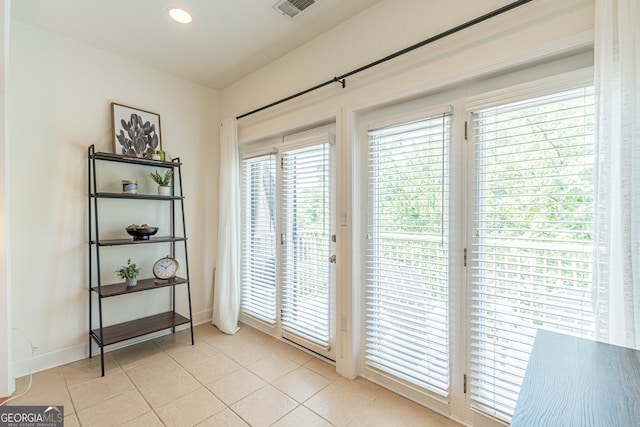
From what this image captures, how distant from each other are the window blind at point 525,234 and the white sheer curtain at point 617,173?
0.58 feet

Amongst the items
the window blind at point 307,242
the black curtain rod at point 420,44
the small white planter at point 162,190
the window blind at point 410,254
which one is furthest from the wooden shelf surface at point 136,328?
the black curtain rod at point 420,44

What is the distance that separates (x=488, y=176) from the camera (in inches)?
64.9

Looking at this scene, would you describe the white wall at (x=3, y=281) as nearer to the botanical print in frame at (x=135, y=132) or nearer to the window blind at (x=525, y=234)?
the botanical print in frame at (x=135, y=132)

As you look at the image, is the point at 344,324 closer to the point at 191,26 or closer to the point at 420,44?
the point at 420,44

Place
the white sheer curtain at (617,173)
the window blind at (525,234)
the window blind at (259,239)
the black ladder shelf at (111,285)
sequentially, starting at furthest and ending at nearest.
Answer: the window blind at (259,239) < the black ladder shelf at (111,285) < the window blind at (525,234) < the white sheer curtain at (617,173)

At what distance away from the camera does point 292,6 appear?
2.05 meters

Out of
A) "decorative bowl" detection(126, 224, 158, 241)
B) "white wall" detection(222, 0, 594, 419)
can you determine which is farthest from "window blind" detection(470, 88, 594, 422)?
"decorative bowl" detection(126, 224, 158, 241)

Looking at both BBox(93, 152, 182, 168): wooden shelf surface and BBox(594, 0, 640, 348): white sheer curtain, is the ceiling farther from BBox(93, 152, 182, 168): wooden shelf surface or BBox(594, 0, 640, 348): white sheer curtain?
BBox(594, 0, 640, 348): white sheer curtain

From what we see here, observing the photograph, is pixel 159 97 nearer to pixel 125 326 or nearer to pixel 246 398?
pixel 125 326

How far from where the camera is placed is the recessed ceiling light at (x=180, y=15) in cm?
210

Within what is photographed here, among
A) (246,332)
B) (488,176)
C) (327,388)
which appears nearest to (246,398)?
(327,388)

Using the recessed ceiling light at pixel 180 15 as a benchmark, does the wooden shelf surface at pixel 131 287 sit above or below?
below

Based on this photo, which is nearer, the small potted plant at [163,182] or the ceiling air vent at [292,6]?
the ceiling air vent at [292,6]

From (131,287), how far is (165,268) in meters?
0.32
